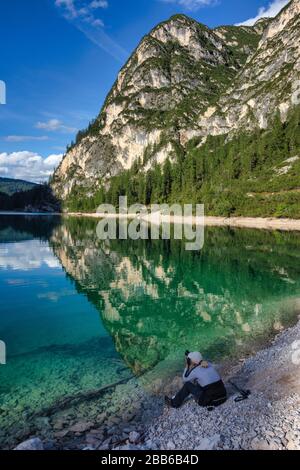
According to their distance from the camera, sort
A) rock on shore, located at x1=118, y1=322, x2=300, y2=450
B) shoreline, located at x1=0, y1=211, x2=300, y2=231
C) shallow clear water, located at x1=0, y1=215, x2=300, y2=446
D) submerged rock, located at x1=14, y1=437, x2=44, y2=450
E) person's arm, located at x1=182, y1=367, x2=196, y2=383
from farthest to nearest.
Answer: shoreline, located at x1=0, y1=211, x2=300, y2=231 < shallow clear water, located at x1=0, y1=215, x2=300, y2=446 < person's arm, located at x1=182, y1=367, x2=196, y2=383 < submerged rock, located at x1=14, y1=437, x2=44, y2=450 < rock on shore, located at x1=118, y1=322, x2=300, y2=450

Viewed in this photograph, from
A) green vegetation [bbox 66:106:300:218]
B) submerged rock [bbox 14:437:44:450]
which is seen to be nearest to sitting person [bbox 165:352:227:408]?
submerged rock [bbox 14:437:44:450]

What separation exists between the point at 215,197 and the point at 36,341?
9377cm

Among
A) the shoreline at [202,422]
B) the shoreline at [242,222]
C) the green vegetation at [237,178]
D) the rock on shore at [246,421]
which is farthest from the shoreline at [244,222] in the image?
the shoreline at [202,422]

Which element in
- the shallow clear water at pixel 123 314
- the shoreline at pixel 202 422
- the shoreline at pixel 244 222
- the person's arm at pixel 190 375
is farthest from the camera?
the shoreline at pixel 244 222

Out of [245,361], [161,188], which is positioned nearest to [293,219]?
[245,361]

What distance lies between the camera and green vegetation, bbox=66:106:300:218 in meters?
90.7

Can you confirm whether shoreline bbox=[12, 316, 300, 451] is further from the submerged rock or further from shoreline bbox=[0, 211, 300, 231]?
shoreline bbox=[0, 211, 300, 231]

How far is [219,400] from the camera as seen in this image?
1105cm

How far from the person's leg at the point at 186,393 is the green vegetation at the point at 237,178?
7434cm

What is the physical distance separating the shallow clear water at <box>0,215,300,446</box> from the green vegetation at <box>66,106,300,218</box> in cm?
4693

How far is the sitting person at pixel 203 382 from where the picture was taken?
10805 millimetres

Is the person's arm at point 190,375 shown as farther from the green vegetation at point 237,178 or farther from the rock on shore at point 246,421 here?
the green vegetation at point 237,178

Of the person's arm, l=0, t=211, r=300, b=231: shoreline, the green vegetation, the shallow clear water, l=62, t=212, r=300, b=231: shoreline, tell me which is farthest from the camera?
the green vegetation

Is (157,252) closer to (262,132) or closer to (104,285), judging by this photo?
(104,285)
